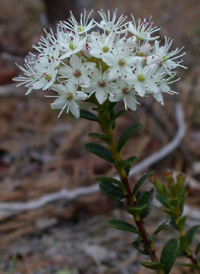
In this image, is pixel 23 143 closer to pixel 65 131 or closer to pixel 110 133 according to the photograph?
pixel 65 131

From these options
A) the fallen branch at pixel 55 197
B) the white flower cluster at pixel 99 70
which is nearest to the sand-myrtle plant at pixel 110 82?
the white flower cluster at pixel 99 70

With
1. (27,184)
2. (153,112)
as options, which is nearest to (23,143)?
(27,184)

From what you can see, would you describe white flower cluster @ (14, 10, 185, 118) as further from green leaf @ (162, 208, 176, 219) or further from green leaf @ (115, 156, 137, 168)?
green leaf @ (162, 208, 176, 219)

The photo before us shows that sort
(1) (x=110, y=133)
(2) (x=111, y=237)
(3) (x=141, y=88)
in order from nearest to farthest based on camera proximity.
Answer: (3) (x=141, y=88), (1) (x=110, y=133), (2) (x=111, y=237)

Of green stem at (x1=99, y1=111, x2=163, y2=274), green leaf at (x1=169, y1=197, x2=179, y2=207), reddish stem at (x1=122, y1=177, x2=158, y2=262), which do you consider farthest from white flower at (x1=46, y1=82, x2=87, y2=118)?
green leaf at (x1=169, y1=197, x2=179, y2=207)

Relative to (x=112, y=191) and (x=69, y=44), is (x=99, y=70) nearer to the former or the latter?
(x=69, y=44)

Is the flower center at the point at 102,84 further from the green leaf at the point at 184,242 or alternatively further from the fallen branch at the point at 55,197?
the fallen branch at the point at 55,197

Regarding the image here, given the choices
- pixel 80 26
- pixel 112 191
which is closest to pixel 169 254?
pixel 112 191
